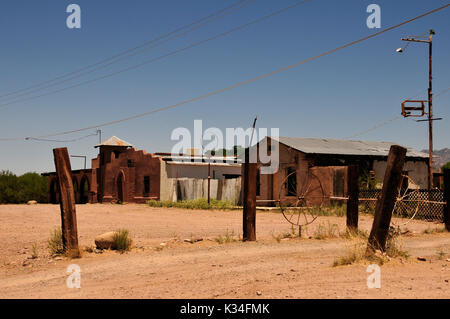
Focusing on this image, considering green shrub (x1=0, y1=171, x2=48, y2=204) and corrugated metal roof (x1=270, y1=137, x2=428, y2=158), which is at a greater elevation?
corrugated metal roof (x1=270, y1=137, x2=428, y2=158)

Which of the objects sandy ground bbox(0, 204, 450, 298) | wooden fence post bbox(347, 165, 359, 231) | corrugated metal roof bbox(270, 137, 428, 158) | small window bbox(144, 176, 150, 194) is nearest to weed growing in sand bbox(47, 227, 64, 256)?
sandy ground bbox(0, 204, 450, 298)

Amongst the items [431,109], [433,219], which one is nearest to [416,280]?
[433,219]

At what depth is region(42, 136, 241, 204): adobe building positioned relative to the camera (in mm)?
34844

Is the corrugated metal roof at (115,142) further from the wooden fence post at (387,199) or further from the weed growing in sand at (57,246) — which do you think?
the wooden fence post at (387,199)

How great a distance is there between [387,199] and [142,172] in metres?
29.1

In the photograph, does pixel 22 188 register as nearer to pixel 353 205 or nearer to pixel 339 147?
pixel 339 147

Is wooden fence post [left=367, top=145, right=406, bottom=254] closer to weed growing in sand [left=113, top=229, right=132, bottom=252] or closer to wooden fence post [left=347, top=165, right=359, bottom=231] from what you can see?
wooden fence post [left=347, top=165, right=359, bottom=231]

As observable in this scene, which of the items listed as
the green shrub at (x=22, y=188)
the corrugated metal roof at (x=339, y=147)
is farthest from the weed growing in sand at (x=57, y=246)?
the green shrub at (x=22, y=188)

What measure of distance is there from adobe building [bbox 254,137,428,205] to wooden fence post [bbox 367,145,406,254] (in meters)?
16.1

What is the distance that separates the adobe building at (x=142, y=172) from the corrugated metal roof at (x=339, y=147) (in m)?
6.12

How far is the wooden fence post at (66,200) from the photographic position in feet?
33.6

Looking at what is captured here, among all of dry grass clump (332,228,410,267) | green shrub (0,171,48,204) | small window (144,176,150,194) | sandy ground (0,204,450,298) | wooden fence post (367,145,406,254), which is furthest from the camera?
green shrub (0,171,48,204)

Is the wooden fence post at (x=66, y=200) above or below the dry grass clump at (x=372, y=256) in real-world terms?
above

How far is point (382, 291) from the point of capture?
6.16 metres
